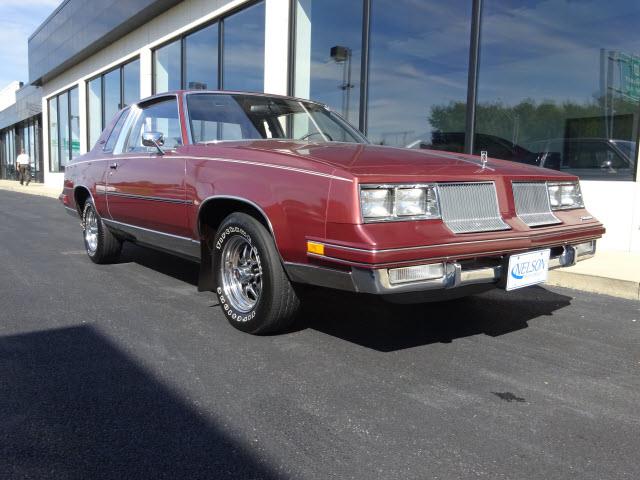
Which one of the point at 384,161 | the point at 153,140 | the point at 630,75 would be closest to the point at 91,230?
the point at 153,140

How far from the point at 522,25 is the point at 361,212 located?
6082 millimetres

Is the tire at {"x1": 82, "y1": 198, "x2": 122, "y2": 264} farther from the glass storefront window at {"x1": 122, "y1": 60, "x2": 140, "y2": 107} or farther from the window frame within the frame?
the glass storefront window at {"x1": 122, "y1": 60, "x2": 140, "y2": 107}

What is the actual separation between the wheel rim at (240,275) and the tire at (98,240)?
2450 mm

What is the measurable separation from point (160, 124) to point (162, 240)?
108 cm

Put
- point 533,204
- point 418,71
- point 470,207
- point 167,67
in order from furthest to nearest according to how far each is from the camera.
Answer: point 167,67 → point 418,71 → point 533,204 → point 470,207

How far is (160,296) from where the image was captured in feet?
14.5

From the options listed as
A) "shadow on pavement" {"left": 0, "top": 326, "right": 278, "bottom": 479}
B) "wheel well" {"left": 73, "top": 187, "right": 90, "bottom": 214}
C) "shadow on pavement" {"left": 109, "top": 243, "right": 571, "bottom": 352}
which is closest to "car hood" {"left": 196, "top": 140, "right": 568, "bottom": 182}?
"shadow on pavement" {"left": 109, "top": 243, "right": 571, "bottom": 352}

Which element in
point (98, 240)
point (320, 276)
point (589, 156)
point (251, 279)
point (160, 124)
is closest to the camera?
point (320, 276)

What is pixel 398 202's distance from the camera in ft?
9.00

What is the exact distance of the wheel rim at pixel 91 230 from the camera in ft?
18.8

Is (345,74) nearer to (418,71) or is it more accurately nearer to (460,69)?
(418,71)

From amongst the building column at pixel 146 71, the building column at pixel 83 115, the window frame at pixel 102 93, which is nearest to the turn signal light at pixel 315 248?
the building column at pixel 146 71

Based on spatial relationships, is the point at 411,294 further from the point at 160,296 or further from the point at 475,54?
the point at 475,54

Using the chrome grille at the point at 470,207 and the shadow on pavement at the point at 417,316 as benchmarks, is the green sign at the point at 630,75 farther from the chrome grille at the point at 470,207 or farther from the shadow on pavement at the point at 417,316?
the chrome grille at the point at 470,207
